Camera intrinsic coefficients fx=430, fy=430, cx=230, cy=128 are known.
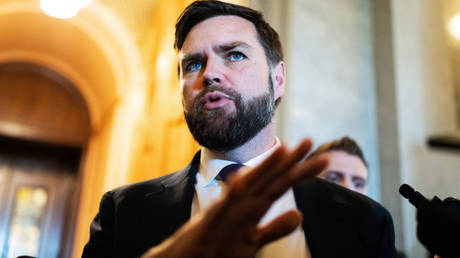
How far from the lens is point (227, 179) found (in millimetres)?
1081

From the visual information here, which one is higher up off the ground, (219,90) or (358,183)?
(219,90)

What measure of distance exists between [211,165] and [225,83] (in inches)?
9.9

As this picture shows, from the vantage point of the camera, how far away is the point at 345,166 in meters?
2.04

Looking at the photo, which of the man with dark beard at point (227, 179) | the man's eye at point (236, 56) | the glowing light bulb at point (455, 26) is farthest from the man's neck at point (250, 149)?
the glowing light bulb at point (455, 26)

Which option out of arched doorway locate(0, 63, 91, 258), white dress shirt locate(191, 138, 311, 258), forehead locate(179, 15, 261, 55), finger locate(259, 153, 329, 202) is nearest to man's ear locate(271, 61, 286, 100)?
forehead locate(179, 15, 261, 55)

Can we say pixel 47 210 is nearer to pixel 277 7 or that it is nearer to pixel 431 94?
pixel 277 7

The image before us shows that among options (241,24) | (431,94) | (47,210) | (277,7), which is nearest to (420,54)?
(431,94)

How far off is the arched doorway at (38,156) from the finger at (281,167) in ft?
15.5

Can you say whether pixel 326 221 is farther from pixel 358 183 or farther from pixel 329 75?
pixel 329 75

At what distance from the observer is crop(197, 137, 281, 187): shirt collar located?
4.22ft

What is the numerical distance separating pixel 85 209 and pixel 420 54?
361cm

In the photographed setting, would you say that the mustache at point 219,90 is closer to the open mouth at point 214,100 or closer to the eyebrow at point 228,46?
the open mouth at point 214,100

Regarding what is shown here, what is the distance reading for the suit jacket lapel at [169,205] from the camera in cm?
117

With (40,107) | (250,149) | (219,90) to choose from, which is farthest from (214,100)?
(40,107)
